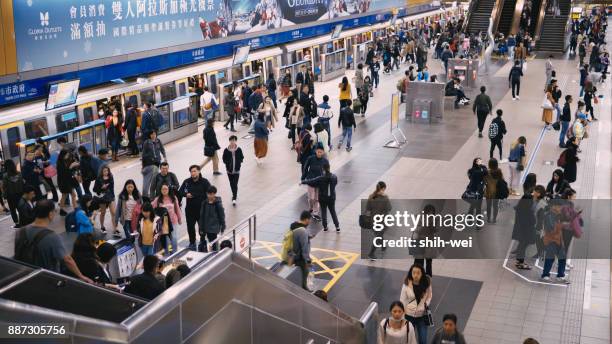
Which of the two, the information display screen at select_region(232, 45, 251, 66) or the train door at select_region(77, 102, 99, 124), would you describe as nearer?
the train door at select_region(77, 102, 99, 124)

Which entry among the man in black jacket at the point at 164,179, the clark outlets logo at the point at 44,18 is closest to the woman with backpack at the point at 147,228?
the man in black jacket at the point at 164,179

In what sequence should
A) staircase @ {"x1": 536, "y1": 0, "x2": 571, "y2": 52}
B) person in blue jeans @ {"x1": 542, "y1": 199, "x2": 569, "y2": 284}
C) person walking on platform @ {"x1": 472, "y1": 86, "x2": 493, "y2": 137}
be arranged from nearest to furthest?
person in blue jeans @ {"x1": 542, "y1": 199, "x2": 569, "y2": 284}
person walking on platform @ {"x1": 472, "y1": 86, "x2": 493, "y2": 137}
staircase @ {"x1": 536, "y1": 0, "x2": 571, "y2": 52}

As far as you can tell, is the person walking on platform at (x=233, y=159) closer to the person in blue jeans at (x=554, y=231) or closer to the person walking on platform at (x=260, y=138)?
the person walking on platform at (x=260, y=138)

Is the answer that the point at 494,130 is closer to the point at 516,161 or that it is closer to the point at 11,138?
the point at 516,161

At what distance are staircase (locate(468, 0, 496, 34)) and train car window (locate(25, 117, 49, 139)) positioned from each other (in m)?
34.1

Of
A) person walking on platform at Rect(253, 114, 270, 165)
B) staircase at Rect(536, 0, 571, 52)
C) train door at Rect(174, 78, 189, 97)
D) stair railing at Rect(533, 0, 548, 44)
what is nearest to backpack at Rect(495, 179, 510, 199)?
person walking on platform at Rect(253, 114, 270, 165)

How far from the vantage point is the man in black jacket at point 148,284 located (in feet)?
23.2

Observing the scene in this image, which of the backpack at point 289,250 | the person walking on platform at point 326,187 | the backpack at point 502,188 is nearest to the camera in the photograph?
the backpack at point 289,250

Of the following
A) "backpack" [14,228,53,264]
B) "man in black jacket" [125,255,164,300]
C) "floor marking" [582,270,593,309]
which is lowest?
"floor marking" [582,270,593,309]

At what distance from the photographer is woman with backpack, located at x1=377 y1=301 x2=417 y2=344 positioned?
A: 753cm

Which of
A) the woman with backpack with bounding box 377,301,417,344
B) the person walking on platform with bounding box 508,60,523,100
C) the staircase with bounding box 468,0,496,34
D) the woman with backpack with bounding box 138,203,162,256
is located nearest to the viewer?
the woman with backpack with bounding box 377,301,417,344

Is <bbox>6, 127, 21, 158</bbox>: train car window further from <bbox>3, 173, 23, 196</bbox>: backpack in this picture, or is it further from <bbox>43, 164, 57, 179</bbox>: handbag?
<bbox>3, 173, 23, 196</bbox>: backpack

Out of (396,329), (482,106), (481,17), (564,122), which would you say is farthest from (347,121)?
(481,17)

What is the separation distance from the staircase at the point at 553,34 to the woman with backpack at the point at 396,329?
38.5 meters
